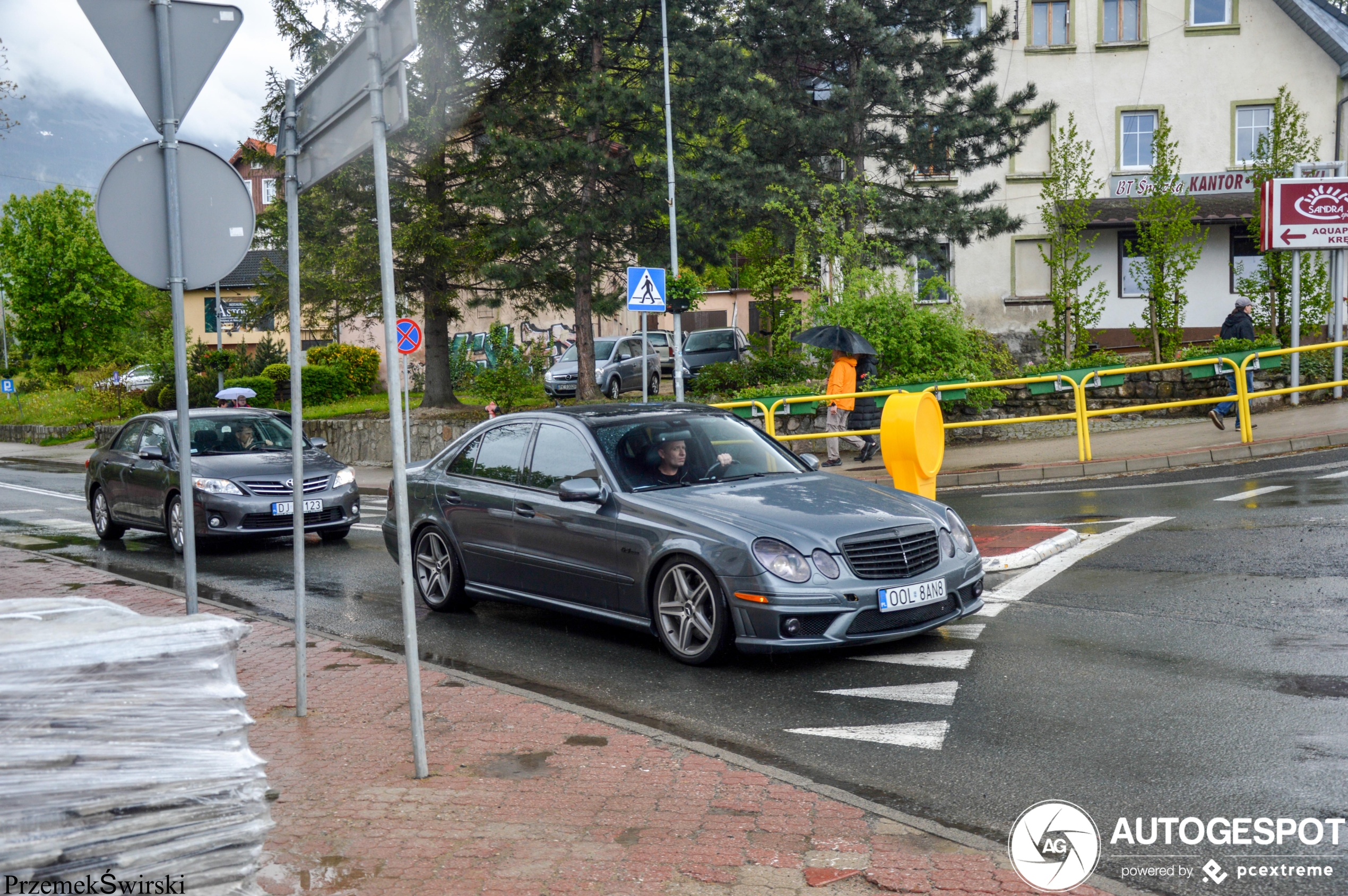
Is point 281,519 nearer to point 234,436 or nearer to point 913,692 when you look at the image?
point 234,436

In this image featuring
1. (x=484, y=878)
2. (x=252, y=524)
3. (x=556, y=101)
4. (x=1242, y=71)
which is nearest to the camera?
(x=484, y=878)

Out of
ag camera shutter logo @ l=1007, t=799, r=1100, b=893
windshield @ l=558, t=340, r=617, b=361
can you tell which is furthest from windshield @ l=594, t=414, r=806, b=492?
windshield @ l=558, t=340, r=617, b=361

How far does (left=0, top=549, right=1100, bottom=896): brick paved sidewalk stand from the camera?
3.79m

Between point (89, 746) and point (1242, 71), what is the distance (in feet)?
130

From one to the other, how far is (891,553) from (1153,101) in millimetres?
34448

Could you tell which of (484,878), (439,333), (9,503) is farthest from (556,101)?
(484,878)

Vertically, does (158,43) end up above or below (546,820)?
above

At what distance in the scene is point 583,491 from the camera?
24.4 feet

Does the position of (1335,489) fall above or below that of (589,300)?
below

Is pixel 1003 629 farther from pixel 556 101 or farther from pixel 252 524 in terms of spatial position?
pixel 556 101

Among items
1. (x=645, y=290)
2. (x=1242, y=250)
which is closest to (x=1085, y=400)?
(x=645, y=290)

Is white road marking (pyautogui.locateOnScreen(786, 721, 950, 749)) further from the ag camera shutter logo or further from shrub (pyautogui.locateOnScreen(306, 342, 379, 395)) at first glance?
shrub (pyautogui.locateOnScreen(306, 342, 379, 395))

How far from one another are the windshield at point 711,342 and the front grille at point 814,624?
97.8 feet

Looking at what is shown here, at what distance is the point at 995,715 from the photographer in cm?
567
